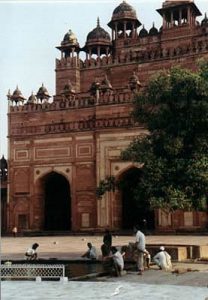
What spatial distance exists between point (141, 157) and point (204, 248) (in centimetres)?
229

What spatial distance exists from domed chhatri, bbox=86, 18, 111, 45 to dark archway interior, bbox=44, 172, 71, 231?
311 inches

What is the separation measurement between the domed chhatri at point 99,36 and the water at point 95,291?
2242 centimetres

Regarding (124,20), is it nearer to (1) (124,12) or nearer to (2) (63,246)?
(1) (124,12)

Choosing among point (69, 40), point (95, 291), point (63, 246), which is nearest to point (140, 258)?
point (95, 291)

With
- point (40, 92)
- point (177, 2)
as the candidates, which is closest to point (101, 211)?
point (40, 92)

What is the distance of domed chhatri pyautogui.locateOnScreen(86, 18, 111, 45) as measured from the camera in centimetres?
2888

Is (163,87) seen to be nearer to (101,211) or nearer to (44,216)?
(101,211)

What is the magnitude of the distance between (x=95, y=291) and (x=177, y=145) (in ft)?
14.6

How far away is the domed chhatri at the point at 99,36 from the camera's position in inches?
1137

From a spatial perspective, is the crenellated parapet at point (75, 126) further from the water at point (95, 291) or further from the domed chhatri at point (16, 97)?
the water at point (95, 291)

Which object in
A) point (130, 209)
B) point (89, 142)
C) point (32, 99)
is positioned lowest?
point (130, 209)

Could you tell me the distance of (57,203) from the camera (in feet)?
83.1

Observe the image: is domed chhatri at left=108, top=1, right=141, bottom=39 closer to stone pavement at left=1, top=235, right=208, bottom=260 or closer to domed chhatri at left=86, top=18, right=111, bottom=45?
domed chhatri at left=86, top=18, right=111, bottom=45

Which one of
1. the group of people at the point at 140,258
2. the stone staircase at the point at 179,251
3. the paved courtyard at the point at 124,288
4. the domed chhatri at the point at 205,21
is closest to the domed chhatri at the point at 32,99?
the domed chhatri at the point at 205,21
